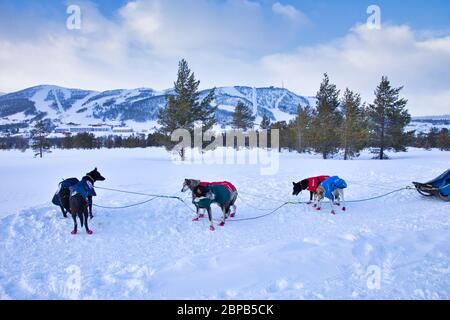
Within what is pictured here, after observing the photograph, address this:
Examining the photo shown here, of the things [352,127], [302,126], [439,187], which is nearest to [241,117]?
[302,126]

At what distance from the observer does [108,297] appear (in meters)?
3.88

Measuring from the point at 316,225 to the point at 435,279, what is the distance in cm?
326

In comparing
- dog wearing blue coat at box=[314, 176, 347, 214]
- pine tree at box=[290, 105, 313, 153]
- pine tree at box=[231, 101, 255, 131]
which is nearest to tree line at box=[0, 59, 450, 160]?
pine tree at box=[290, 105, 313, 153]

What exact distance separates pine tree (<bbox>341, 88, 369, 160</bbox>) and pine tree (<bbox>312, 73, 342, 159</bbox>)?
124 cm

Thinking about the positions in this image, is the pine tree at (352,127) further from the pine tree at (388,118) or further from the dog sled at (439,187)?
the dog sled at (439,187)

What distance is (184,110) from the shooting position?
2580 cm

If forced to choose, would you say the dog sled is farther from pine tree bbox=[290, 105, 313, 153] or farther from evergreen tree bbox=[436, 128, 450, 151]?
evergreen tree bbox=[436, 128, 450, 151]

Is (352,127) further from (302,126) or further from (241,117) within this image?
(241,117)

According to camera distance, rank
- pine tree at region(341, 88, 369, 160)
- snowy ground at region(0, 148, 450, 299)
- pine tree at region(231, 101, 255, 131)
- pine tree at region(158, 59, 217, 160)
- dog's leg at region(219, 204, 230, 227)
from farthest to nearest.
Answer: pine tree at region(231, 101, 255, 131) → pine tree at region(341, 88, 369, 160) → pine tree at region(158, 59, 217, 160) → dog's leg at region(219, 204, 230, 227) → snowy ground at region(0, 148, 450, 299)

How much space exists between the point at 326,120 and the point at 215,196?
29316 mm

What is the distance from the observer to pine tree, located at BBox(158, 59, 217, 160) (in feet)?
85.9

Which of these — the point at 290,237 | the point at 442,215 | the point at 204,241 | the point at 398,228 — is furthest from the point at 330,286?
the point at 442,215

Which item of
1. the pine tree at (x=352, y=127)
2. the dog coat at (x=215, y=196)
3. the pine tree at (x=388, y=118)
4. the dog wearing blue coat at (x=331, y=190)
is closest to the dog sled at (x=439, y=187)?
the dog wearing blue coat at (x=331, y=190)

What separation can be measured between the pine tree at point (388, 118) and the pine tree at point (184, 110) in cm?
2005
